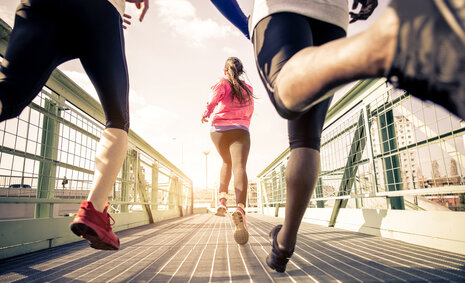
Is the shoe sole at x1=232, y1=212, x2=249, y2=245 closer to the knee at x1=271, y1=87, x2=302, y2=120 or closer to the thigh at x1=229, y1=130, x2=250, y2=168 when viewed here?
the thigh at x1=229, y1=130, x2=250, y2=168

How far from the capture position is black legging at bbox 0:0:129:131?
95 cm

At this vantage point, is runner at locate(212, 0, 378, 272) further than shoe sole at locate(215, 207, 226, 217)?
No

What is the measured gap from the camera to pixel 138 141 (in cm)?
493

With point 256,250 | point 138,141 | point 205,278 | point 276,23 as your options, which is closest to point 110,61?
point 276,23

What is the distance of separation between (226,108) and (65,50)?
163 cm

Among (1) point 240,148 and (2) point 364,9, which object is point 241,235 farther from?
(2) point 364,9

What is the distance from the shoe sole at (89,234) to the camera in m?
0.91

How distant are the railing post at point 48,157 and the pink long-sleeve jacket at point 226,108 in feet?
4.52

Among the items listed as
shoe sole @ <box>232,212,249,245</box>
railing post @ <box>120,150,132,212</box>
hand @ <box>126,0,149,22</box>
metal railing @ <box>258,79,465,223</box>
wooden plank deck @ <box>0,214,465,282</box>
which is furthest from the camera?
railing post @ <box>120,150,132,212</box>

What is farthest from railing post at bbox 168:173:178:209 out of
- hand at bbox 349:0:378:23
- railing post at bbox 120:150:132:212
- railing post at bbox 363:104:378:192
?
hand at bbox 349:0:378:23

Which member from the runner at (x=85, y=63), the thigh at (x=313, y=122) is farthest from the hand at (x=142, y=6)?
the thigh at (x=313, y=122)

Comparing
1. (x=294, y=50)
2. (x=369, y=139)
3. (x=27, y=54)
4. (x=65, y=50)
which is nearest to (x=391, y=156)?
(x=369, y=139)

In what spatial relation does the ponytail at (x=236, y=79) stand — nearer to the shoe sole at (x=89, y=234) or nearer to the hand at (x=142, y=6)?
the hand at (x=142, y=6)

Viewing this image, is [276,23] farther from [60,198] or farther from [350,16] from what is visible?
[60,198]
